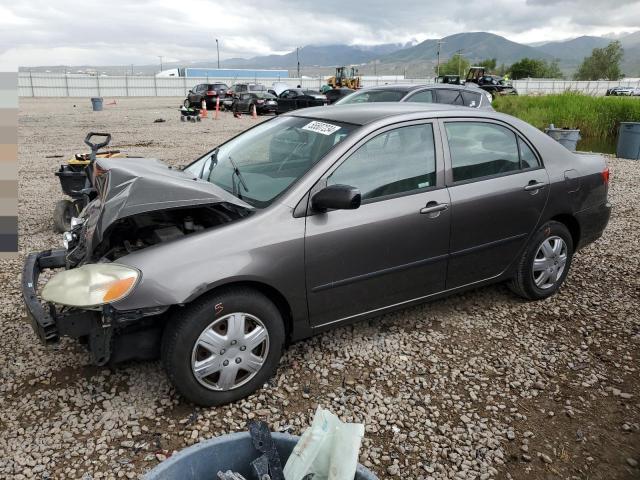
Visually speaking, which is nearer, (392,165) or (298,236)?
(298,236)

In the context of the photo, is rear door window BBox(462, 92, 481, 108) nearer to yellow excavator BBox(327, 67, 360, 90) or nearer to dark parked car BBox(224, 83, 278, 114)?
dark parked car BBox(224, 83, 278, 114)

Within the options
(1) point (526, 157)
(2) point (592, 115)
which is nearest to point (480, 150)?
(1) point (526, 157)

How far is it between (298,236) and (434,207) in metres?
1.04

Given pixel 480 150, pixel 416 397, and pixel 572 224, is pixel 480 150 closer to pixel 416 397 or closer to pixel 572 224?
pixel 572 224

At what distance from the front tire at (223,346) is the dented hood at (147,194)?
20.8 inches

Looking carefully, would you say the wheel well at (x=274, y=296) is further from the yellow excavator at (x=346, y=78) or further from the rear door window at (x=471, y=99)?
the yellow excavator at (x=346, y=78)

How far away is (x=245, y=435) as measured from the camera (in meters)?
1.75

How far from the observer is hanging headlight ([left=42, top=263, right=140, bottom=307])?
2.44 metres

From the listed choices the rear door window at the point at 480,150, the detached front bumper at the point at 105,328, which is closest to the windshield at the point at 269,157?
the rear door window at the point at 480,150


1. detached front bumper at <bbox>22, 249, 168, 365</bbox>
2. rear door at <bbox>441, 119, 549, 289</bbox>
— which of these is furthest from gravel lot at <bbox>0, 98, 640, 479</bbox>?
rear door at <bbox>441, 119, 549, 289</bbox>

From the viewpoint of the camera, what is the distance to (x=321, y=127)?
352 cm

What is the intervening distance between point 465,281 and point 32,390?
2985 mm

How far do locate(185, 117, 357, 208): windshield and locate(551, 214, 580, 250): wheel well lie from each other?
211cm

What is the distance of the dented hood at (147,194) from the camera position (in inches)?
104
